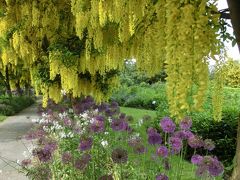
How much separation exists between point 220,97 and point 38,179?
1.98 m

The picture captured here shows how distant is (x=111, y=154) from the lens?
11.8 feet

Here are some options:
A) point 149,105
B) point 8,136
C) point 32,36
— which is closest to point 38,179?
point 32,36

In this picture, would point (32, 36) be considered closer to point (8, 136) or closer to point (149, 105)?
point (8, 136)

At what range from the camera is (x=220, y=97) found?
2693mm

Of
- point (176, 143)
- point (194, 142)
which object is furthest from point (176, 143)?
point (194, 142)

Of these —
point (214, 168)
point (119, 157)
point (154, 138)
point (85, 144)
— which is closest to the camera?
point (214, 168)

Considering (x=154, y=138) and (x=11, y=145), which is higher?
(x=154, y=138)

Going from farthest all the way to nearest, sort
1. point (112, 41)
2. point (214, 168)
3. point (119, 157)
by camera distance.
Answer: point (112, 41)
point (119, 157)
point (214, 168)

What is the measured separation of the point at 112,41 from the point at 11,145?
6674mm

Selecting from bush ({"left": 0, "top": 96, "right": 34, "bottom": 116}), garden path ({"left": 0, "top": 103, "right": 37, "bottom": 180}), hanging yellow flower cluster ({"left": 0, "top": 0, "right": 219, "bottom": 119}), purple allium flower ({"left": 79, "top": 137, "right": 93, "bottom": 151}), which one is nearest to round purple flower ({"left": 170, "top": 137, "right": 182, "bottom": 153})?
hanging yellow flower cluster ({"left": 0, "top": 0, "right": 219, "bottom": 119})

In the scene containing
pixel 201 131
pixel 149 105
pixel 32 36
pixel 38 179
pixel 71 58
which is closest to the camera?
pixel 38 179

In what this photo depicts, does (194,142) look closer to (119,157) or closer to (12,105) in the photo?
(119,157)

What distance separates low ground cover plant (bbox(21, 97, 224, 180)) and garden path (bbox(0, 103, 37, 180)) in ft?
2.50

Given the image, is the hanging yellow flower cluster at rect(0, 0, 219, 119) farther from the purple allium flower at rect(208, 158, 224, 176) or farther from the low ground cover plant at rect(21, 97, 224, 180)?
the purple allium flower at rect(208, 158, 224, 176)
